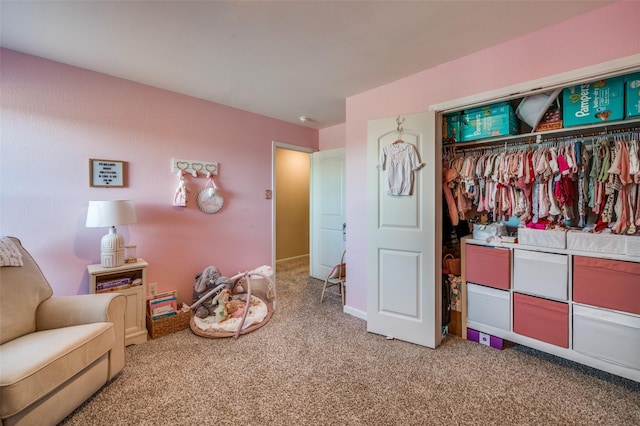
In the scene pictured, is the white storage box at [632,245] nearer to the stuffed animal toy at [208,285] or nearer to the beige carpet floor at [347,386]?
the beige carpet floor at [347,386]

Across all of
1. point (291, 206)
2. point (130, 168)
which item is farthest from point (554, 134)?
point (291, 206)

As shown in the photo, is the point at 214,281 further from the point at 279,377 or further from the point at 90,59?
the point at 90,59

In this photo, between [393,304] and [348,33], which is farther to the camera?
[393,304]

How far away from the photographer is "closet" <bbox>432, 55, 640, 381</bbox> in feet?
5.65

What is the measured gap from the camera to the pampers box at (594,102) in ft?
5.52

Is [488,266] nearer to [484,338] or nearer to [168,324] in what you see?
[484,338]

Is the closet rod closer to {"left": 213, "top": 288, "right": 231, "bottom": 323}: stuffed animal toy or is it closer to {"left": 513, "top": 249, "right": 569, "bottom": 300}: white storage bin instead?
{"left": 513, "top": 249, "right": 569, "bottom": 300}: white storage bin

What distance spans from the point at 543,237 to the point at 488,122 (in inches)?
39.7

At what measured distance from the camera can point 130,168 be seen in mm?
2561

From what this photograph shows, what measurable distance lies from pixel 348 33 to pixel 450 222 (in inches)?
75.4

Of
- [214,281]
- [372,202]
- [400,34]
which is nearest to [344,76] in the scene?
[400,34]

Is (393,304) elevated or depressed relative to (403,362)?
elevated

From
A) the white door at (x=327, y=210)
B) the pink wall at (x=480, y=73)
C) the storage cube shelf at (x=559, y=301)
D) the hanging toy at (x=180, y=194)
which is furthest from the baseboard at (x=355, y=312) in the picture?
the hanging toy at (x=180, y=194)

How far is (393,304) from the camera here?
244 cm
